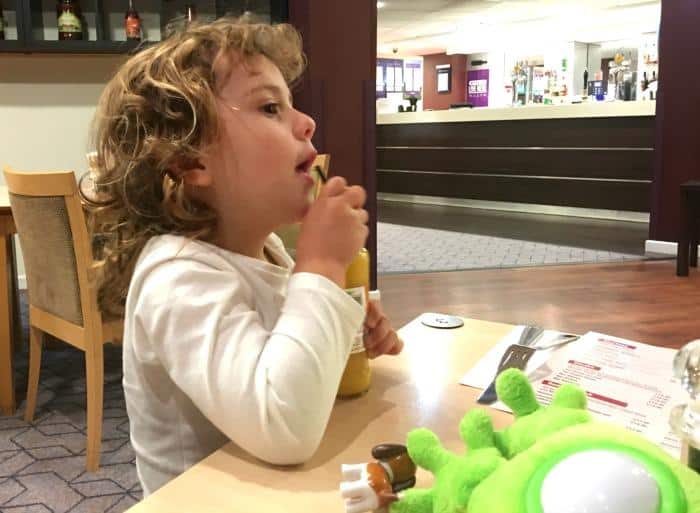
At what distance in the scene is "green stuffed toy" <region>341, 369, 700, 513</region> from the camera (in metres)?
0.30

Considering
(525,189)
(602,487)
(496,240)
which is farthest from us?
(525,189)

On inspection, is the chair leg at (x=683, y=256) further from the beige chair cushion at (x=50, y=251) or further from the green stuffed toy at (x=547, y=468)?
the green stuffed toy at (x=547, y=468)

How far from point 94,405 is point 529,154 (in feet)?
18.6

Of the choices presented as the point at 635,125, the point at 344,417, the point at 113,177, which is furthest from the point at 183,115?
the point at 635,125

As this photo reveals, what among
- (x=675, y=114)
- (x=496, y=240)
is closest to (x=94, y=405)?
(x=496, y=240)

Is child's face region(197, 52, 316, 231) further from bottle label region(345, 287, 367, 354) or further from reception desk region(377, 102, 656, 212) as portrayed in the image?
reception desk region(377, 102, 656, 212)

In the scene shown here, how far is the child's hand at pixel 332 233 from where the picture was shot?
0.64 metres

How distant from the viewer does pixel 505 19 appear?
9500 mm

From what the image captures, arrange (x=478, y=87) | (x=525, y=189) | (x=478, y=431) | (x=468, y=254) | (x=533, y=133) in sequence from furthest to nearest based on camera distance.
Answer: (x=478, y=87) → (x=525, y=189) → (x=533, y=133) → (x=468, y=254) → (x=478, y=431)

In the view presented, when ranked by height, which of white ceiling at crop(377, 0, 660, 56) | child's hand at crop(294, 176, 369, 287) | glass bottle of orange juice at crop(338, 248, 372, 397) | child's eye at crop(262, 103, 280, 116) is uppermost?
white ceiling at crop(377, 0, 660, 56)

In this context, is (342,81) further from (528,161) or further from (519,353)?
(528,161)

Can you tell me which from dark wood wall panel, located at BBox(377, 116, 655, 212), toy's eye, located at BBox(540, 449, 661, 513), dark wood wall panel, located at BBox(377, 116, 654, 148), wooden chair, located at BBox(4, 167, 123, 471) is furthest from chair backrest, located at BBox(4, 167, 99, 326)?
dark wood wall panel, located at BBox(377, 116, 654, 148)

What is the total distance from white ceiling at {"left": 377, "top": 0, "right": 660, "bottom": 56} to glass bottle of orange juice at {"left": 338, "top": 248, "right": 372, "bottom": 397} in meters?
7.77

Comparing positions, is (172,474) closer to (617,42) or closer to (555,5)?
(555,5)
